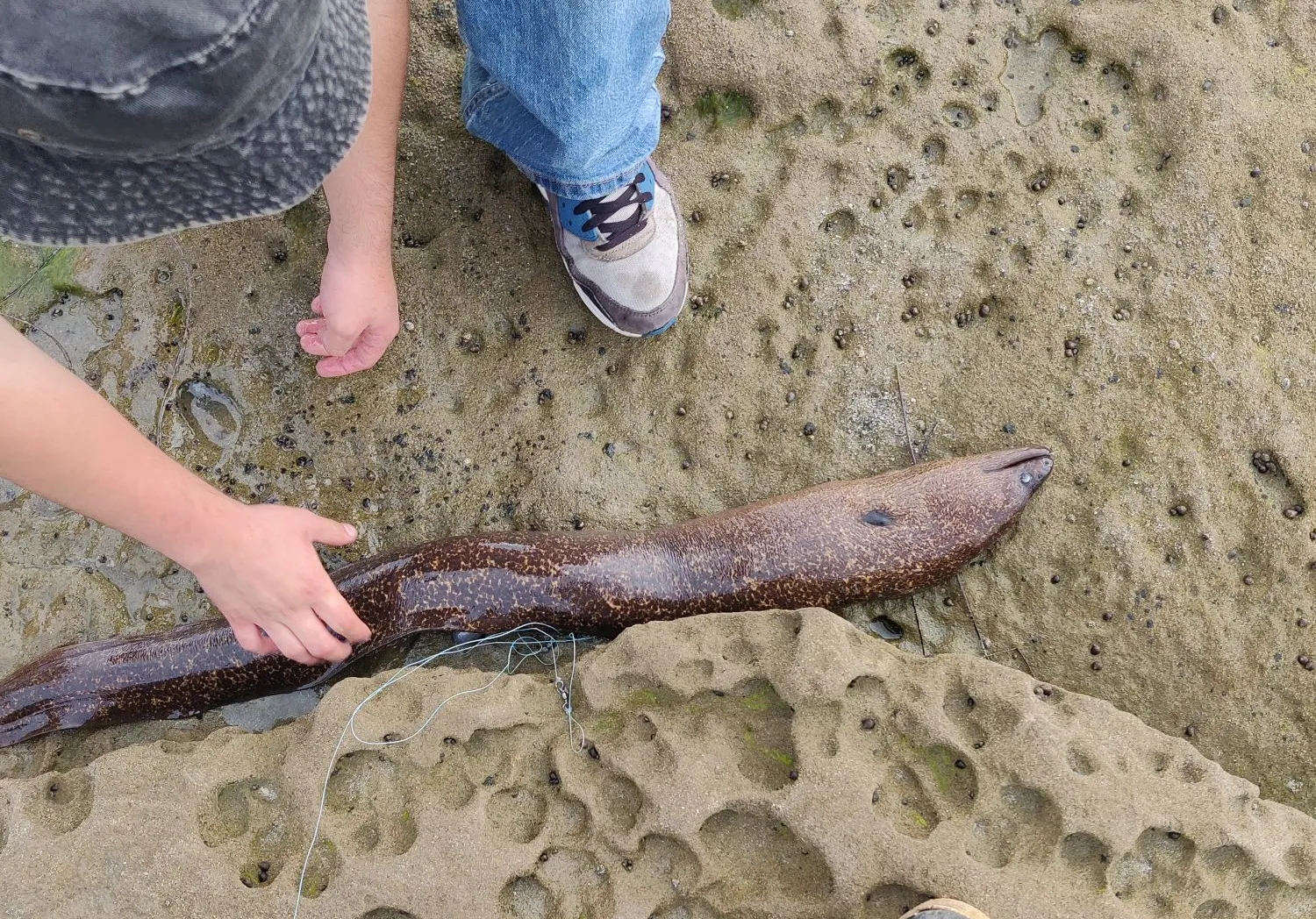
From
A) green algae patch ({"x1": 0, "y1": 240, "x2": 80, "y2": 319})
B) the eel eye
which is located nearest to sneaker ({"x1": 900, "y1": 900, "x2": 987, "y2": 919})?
the eel eye

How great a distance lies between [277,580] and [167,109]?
5.16ft

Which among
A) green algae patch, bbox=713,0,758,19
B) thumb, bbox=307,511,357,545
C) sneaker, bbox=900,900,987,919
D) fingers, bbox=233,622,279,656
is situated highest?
green algae patch, bbox=713,0,758,19

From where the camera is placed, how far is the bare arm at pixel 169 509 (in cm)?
222

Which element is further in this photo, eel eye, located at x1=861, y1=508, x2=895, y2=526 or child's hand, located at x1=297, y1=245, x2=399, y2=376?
eel eye, located at x1=861, y1=508, x2=895, y2=526

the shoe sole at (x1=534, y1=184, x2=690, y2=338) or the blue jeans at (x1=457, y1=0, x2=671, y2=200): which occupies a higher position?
the blue jeans at (x1=457, y1=0, x2=671, y2=200)

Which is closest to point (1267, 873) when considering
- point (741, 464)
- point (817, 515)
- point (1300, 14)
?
point (817, 515)

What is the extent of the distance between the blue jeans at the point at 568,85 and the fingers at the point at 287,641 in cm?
176

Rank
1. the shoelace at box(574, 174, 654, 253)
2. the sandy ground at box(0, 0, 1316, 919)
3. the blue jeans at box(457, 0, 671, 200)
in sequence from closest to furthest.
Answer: the blue jeans at box(457, 0, 671, 200), the sandy ground at box(0, 0, 1316, 919), the shoelace at box(574, 174, 654, 253)

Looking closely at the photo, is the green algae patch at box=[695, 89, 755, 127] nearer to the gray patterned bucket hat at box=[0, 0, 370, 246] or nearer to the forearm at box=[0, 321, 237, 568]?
the gray patterned bucket hat at box=[0, 0, 370, 246]

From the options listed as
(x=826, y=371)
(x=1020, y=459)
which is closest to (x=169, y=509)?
(x=826, y=371)

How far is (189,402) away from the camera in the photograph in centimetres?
390

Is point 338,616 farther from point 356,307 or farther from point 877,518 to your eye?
point 877,518

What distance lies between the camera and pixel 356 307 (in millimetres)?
3180

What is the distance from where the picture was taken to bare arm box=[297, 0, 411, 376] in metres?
2.78
